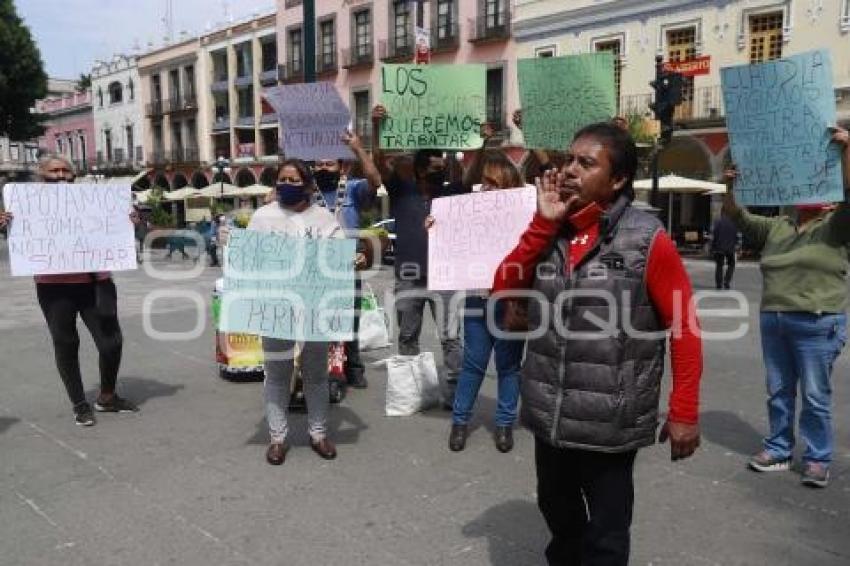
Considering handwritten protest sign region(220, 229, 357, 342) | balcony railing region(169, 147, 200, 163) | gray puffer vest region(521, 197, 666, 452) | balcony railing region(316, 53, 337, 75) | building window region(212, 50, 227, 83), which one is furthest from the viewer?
balcony railing region(169, 147, 200, 163)

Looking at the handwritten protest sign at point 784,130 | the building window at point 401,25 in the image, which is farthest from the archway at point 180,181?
the handwritten protest sign at point 784,130

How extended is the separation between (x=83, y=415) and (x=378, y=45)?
3080 centimetres

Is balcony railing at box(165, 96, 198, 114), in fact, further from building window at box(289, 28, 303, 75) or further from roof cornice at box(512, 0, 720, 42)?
roof cornice at box(512, 0, 720, 42)

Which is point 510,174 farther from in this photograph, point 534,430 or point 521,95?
point 534,430

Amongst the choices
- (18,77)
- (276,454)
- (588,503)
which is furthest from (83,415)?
(18,77)

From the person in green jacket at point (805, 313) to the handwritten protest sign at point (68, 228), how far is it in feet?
12.4

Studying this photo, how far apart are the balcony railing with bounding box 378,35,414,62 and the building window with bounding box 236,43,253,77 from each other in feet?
36.2

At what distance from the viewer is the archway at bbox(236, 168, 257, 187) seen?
41.5 m

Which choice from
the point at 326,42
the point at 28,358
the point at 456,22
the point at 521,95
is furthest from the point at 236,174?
the point at 521,95

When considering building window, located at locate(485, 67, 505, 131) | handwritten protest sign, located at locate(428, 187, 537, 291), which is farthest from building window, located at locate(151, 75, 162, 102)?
handwritten protest sign, located at locate(428, 187, 537, 291)

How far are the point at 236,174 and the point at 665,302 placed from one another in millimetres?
41862

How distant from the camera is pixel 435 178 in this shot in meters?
4.78

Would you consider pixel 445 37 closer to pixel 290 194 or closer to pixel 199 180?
pixel 199 180

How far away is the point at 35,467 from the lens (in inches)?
159
